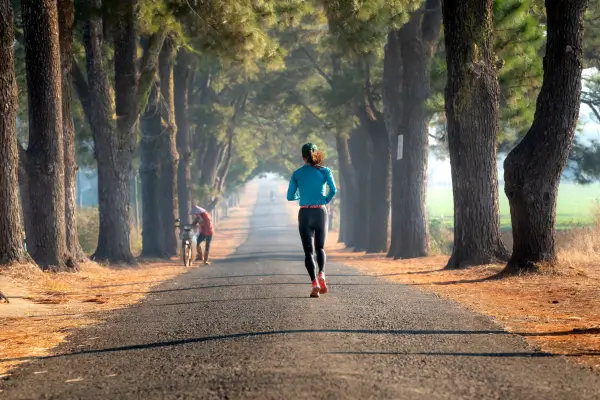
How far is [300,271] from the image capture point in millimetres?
20562

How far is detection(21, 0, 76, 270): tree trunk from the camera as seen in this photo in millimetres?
18578

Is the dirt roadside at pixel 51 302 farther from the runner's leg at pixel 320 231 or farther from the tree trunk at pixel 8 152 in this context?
the runner's leg at pixel 320 231

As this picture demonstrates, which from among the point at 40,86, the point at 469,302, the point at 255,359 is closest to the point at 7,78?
the point at 40,86

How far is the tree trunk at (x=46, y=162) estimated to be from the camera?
18.6 m

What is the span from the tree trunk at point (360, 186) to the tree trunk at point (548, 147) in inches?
968

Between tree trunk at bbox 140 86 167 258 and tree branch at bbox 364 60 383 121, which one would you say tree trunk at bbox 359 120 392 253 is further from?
tree trunk at bbox 140 86 167 258

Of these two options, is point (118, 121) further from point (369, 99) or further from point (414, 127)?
point (369, 99)

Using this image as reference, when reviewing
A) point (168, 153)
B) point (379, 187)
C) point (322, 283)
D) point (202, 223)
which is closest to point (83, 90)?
point (202, 223)

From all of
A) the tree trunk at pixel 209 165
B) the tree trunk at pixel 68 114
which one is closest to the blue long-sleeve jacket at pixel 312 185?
the tree trunk at pixel 68 114

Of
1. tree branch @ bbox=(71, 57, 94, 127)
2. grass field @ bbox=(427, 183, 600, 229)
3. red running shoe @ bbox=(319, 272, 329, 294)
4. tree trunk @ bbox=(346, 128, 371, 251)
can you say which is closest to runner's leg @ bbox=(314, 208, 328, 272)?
red running shoe @ bbox=(319, 272, 329, 294)

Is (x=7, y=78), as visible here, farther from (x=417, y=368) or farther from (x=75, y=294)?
(x=417, y=368)

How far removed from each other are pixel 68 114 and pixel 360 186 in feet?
75.9

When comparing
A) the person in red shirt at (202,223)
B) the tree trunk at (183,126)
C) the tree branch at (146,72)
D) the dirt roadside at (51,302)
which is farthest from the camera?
the tree trunk at (183,126)

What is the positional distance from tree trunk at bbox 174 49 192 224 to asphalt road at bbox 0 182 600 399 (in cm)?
2583
